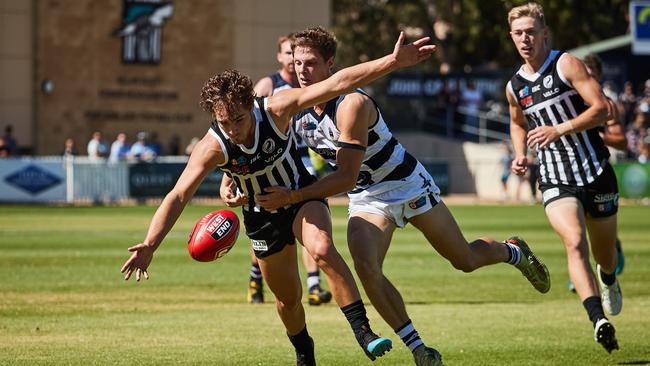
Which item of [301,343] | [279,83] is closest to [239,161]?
[301,343]

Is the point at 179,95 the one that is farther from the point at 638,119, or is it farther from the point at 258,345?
the point at 258,345

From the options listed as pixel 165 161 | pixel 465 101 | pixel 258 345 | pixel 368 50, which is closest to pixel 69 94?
pixel 165 161

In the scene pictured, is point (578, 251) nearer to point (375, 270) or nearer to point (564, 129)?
point (564, 129)

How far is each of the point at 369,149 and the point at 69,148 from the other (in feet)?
96.2

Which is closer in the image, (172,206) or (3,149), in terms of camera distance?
(172,206)

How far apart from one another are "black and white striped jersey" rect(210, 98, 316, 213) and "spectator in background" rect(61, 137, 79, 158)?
1095 inches

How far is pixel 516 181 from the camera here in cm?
4109

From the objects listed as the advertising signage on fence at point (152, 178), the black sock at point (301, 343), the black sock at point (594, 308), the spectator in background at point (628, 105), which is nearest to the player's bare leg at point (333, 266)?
the black sock at point (301, 343)

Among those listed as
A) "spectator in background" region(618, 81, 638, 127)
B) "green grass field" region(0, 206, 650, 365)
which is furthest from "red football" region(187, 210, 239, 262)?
"spectator in background" region(618, 81, 638, 127)

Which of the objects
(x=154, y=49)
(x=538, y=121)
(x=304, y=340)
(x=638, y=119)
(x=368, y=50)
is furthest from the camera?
(x=368, y=50)

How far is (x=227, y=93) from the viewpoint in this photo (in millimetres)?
7672

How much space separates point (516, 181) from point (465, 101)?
16.1ft

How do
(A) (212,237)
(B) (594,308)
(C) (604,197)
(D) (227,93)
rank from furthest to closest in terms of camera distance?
1. (C) (604,197)
2. (B) (594,308)
3. (A) (212,237)
4. (D) (227,93)

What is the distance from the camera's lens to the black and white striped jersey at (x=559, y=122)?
988 cm
